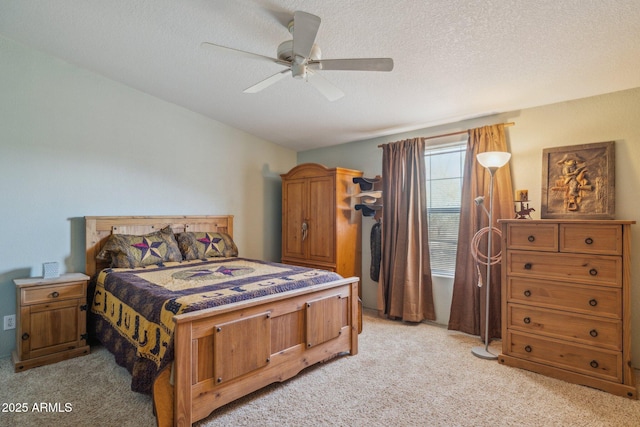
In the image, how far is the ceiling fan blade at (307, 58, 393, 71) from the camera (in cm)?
209

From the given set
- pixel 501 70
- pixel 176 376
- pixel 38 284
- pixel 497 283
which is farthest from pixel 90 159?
pixel 497 283

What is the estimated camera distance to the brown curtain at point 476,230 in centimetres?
337

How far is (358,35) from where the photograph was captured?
2404mm

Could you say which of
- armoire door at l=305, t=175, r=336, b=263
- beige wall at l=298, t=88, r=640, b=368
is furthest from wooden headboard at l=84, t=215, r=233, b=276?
beige wall at l=298, t=88, r=640, b=368

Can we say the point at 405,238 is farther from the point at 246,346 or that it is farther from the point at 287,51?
the point at 287,51

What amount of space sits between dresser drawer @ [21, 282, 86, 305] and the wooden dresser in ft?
12.6

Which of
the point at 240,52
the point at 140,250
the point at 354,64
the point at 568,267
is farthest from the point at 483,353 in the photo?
the point at 140,250

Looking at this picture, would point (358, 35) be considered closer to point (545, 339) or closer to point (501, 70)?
point (501, 70)

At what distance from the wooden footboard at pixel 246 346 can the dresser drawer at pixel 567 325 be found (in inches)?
57.9

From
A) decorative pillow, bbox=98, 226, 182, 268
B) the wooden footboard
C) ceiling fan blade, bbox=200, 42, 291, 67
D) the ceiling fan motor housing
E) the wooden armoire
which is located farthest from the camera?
the wooden armoire

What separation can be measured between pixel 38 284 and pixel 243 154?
112 inches

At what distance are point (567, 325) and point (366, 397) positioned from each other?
1688mm

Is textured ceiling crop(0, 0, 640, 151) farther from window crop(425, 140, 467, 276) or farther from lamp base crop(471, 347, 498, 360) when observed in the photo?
lamp base crop(471, 347, 498, 360)

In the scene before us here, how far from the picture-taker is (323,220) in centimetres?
441
